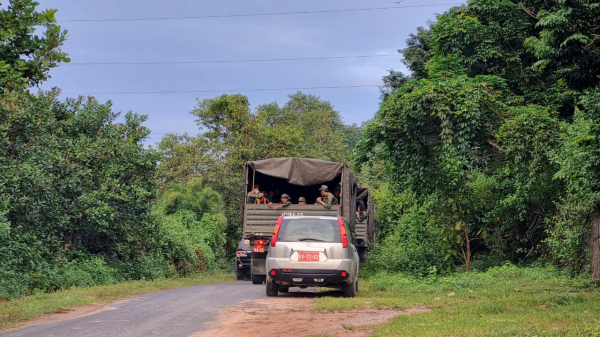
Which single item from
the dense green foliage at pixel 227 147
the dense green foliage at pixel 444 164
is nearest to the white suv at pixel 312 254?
the dense green foliage at pixel 444 164

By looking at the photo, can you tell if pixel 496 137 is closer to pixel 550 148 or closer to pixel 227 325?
pixel 550 148

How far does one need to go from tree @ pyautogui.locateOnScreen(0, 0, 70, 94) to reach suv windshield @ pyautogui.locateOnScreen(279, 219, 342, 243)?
6207mm

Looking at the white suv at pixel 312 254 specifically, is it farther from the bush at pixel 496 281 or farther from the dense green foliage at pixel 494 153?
the dense green foliage at pixel 494 153

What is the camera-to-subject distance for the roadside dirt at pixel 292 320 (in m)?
8.50

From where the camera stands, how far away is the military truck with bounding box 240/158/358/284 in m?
16.3

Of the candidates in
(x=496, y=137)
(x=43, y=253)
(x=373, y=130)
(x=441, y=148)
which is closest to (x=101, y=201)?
(x=43, y=253)

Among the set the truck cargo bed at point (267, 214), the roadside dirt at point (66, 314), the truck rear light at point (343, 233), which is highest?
the truck cargo bed at point (267, 214)

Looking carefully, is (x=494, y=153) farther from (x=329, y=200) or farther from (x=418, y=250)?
(x=329, y=200)

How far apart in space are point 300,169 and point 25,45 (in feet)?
33.8

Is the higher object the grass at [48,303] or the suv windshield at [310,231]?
the suv windshield at [310,231]

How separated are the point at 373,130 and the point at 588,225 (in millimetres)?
7437

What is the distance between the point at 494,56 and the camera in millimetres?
23656

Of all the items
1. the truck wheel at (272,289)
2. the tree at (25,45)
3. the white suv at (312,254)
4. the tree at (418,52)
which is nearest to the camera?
the tree at (25,45)

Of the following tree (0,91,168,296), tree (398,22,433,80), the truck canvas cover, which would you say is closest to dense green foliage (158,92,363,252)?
tree (398,22,433,80)
